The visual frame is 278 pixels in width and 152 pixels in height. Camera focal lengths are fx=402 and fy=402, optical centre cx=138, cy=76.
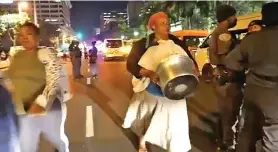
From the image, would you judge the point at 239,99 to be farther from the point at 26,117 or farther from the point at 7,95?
the point at 7,95

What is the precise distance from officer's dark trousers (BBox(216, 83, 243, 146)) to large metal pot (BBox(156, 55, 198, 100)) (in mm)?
1035

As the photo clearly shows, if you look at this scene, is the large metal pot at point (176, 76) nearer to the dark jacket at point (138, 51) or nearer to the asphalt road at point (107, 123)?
the dark jacket at point (138, 51)

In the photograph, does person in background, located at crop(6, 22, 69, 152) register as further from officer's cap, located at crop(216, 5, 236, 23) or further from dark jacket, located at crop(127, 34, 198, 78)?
officer's cap, located at crop(216, 5, 236, 23)

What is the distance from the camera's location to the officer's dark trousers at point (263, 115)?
321 cm

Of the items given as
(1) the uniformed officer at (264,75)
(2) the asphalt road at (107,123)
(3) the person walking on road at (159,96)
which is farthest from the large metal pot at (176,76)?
(2) the asphalt road at (107,123)

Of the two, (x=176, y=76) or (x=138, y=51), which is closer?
(x=176, y=76)

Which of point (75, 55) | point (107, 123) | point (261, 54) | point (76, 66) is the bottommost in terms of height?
point (107, 123)

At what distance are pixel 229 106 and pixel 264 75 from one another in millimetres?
1633

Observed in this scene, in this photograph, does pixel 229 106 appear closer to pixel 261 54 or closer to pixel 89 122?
pixel 261 54

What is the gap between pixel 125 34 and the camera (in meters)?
77.1

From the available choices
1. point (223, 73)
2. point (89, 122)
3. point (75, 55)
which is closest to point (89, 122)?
point (89, 122)

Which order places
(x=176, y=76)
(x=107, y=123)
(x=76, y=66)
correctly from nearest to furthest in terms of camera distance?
(x=176, y=76), (x=107, y=123), (x=76, y=66)

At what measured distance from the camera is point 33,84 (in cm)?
385

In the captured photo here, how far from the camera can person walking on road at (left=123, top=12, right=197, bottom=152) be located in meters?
4.14
